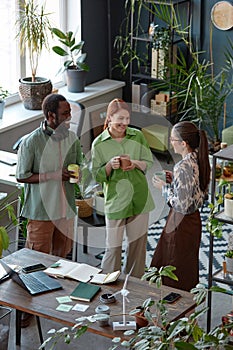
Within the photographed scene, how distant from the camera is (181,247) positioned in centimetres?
542

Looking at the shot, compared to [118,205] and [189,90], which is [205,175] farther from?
[189,90]

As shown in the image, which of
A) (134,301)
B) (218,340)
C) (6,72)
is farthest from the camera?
(6,72)

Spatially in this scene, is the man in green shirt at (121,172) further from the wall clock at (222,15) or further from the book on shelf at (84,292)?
the wall clock at (222,15)

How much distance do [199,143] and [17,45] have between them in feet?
10.3

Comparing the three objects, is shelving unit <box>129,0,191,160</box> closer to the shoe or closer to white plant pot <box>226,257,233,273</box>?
white plant pot <box>226,257,233,273</box>

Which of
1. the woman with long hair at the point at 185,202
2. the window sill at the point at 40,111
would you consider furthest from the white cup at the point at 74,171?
the window sill at the point at 40,111

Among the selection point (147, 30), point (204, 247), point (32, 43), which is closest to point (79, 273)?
point (204, 247)

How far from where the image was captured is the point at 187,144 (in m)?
5.32

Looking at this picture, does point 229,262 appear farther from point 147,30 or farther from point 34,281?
point 147,30

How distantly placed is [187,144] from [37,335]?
5.25ft

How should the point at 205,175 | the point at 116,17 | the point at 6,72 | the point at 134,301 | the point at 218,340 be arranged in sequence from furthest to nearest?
the point at 116,17 → the point at 6,72 → the point at 205,175 → the point at 134,301 → the point at 218,340

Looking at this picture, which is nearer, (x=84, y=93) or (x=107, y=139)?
(x=107, y=139)

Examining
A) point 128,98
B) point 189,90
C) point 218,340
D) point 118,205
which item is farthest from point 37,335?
point 128,98

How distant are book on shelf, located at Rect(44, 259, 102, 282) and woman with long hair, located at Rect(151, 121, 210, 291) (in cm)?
69
